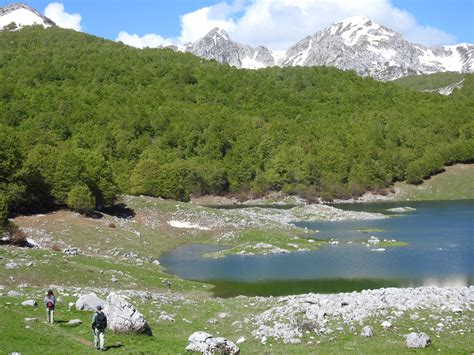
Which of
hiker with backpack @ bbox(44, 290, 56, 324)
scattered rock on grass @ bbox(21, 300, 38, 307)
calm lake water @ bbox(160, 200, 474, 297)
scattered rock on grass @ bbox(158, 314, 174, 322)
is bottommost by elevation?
calm lake water @ bbox(160, 200, 474, 297)

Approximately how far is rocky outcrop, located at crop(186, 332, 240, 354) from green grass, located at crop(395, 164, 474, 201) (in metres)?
163

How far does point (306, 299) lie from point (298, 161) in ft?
493

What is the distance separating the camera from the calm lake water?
58.7m

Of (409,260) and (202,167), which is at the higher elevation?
(202,167)

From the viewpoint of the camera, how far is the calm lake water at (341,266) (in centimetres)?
5869

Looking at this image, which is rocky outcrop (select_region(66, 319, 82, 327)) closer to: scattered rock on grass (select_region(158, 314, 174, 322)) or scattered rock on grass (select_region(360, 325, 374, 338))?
scattered rock on grass (select_region(158, 314, 174, 322))

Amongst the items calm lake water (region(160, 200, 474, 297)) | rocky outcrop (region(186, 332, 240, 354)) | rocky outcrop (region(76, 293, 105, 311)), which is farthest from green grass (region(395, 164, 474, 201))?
rocky outcrop (region(186, 332, 240, 354))

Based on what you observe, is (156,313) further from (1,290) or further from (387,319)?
(387,319)

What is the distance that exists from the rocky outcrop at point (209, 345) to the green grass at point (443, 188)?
163m

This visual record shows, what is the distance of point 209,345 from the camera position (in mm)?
28797

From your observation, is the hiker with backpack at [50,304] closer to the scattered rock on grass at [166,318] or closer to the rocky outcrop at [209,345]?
the rocky outcrop at [209,345]

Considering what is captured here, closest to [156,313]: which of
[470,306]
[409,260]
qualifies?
[470,306]

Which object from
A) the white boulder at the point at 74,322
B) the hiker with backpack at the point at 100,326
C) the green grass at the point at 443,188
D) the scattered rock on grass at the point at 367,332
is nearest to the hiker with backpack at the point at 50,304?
the white boulder at the point at 74,322

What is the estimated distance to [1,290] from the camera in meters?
40.8
